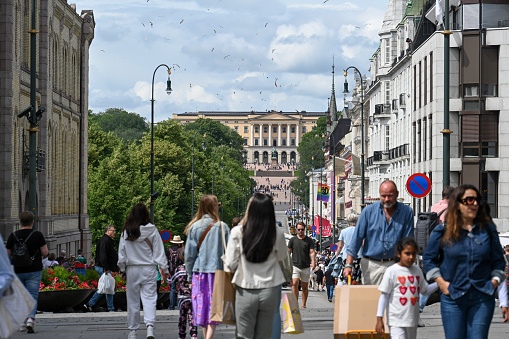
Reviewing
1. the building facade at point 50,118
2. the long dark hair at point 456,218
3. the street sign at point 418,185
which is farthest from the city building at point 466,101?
the long dark hair at point 456,218

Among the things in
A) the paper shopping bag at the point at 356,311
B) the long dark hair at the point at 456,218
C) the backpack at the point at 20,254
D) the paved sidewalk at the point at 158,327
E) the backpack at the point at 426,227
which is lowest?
the paved sidewalk at the point at 158,327

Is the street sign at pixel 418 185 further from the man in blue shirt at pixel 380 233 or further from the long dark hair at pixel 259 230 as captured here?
the long dark hair at pixel 259 230

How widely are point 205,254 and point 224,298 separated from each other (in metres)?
1.68

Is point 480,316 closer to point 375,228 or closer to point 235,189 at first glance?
point 375,228

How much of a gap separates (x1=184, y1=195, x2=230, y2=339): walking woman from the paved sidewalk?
2.65 meters

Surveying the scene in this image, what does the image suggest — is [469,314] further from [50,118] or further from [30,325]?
[50,118]

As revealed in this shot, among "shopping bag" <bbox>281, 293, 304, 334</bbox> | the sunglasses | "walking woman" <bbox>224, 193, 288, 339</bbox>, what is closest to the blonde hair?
"shopping bag" <bbox>281, 293, 304, 334</bbox>

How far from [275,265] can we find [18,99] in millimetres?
32952

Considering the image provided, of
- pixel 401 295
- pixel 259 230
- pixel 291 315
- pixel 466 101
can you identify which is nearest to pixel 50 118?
pixel 466 101

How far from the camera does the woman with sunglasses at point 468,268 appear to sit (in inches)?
329

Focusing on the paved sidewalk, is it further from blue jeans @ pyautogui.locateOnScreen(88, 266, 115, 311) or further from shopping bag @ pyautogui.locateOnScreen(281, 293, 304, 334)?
blue jeans @ pyautogui.locateOnScreen(88, 266, 115, 311)

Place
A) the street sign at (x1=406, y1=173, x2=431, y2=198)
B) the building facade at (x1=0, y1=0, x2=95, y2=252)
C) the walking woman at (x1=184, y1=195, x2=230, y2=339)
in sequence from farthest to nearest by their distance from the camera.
→ the building facade at (x1=0, y1=0, x2=95, y2=252)
the street sign at (x1=406, y1=173, x2=431, y2=198)
the walking woman at (x1=184, y1=195, x2=230, y2=339)

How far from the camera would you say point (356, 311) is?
9633 millimetres

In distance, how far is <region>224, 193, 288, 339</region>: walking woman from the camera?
9391 millimetres
